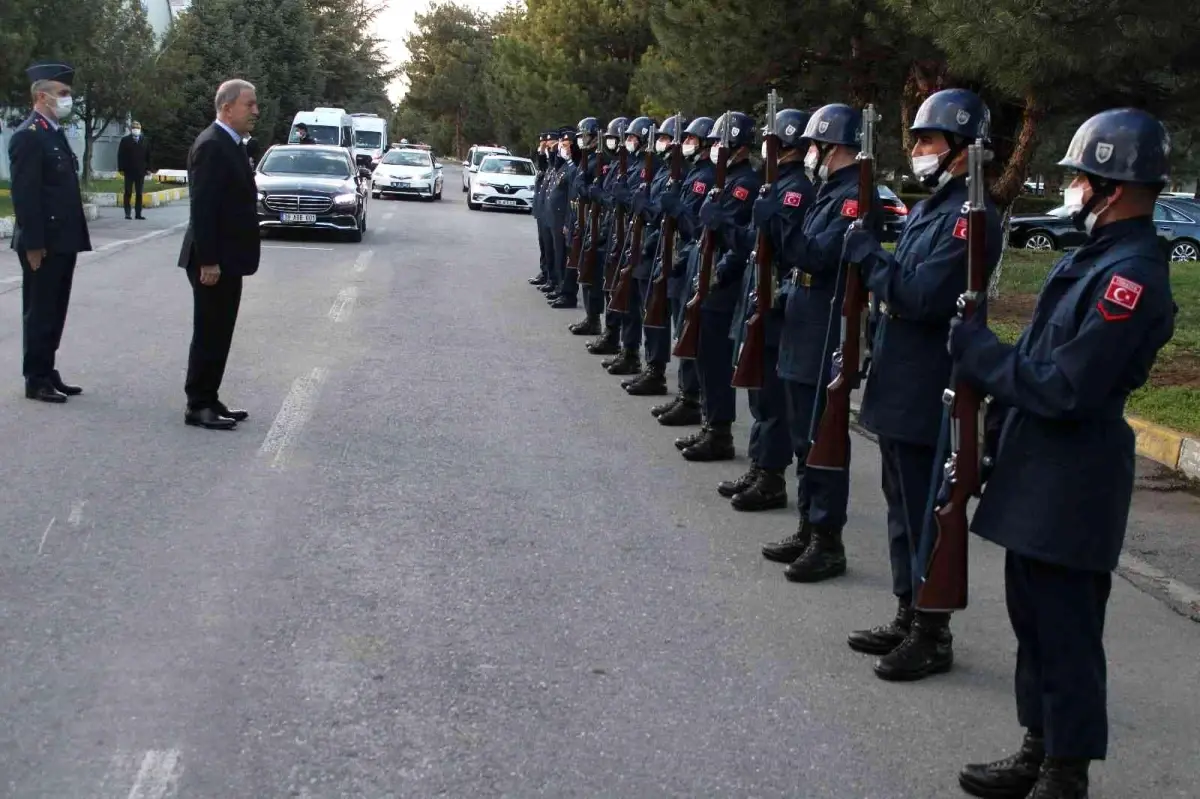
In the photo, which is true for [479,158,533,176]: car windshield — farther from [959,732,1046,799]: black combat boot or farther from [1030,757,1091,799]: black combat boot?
[1030,757,1091,799]: black combat boot

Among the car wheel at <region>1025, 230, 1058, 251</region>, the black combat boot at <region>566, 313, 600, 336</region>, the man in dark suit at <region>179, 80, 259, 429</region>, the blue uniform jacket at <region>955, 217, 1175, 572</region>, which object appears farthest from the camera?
the car wheel at <region>1025, 230, 1058, 251</region>

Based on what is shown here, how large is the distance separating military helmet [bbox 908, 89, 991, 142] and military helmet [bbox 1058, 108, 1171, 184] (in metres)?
1.11

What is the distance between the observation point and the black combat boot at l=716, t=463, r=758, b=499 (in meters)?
7.49

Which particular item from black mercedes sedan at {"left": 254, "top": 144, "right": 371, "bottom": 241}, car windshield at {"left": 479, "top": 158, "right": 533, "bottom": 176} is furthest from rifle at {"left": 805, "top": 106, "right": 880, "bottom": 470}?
car windshield at {"left": 479, "top": 158, "right": 533, "bottom": 176}

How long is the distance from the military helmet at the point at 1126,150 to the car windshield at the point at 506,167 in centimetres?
3238

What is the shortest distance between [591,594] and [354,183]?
17.9 metres

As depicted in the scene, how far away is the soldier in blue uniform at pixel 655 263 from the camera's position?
32.1 ft

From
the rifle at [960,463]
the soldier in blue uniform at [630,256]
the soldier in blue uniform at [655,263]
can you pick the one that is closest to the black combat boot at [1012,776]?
the rifle at [960,463]

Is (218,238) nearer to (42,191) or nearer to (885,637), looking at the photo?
(42,191)

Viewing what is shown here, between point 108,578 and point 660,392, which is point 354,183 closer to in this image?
point 660,392

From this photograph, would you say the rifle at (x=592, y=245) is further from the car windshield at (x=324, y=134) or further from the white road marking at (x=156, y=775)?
the car windshield at (x=324, y=134)

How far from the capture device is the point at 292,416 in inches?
357

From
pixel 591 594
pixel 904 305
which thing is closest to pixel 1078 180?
pixel 904 305

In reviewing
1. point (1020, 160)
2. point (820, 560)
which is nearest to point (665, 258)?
point (820, 560)
